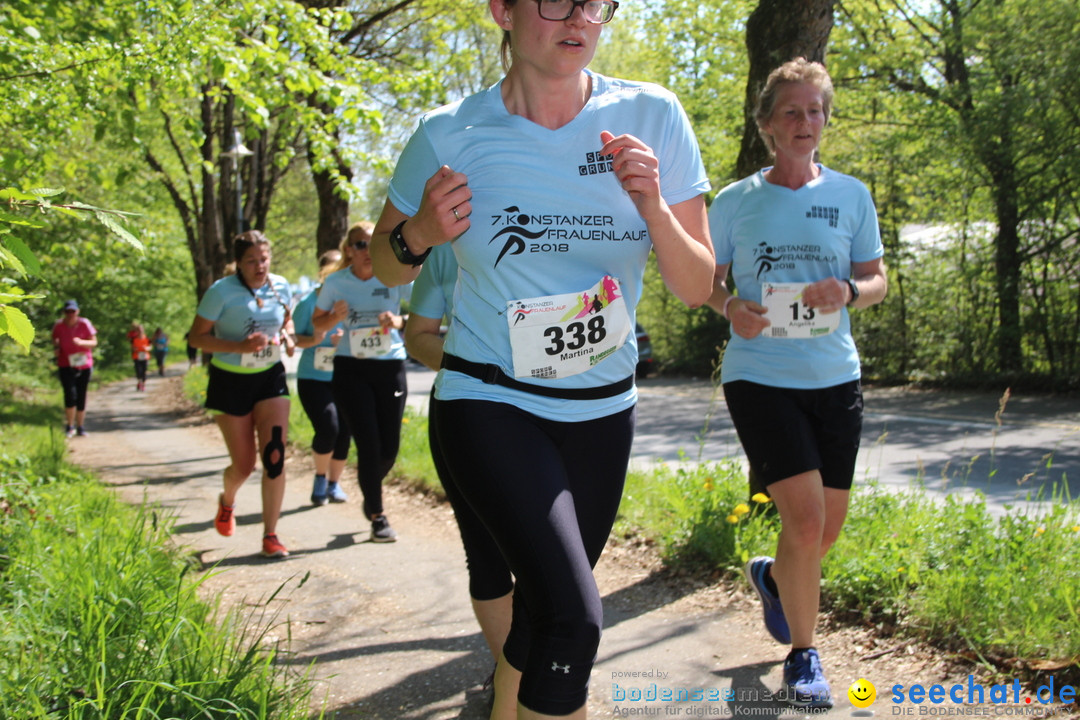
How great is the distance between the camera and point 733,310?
386cm

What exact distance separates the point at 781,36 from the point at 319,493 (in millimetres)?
5146

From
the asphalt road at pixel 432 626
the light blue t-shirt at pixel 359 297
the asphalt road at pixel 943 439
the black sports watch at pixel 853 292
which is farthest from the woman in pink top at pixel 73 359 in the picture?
the black sports watch at pixel 853 292

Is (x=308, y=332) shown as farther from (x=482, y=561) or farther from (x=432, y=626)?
(x=482, y=561)

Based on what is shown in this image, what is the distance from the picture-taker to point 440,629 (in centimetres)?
458

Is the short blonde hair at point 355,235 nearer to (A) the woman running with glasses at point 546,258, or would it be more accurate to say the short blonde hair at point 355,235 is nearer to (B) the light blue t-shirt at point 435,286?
(B) the light blue t-shirt at point 435,286

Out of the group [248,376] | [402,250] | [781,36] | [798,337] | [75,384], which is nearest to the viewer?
[402,250]

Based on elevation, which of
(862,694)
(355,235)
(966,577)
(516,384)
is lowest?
(862,694)

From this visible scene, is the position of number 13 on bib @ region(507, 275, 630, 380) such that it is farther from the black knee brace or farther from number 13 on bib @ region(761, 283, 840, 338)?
the black knee brace

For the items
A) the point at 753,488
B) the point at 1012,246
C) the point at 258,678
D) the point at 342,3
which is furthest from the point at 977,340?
the point at 258,678

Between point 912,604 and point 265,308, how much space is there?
14.7 ft

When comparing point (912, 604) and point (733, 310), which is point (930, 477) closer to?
point (912, 604)

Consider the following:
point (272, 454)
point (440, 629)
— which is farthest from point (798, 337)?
point (272, 454)

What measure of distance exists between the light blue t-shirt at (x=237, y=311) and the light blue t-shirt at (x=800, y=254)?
144 inches

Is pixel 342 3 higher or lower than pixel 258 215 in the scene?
higher
